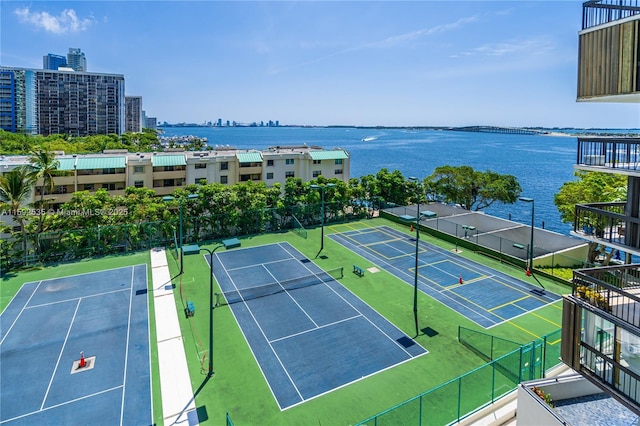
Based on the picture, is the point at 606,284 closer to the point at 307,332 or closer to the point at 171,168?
the point at 307,332

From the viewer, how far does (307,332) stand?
63.5 feet

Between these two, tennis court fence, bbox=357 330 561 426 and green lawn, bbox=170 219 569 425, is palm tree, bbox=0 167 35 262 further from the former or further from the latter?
tennis court fence, bbox=357 330 561 426

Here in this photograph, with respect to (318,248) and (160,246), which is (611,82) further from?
(160,246)

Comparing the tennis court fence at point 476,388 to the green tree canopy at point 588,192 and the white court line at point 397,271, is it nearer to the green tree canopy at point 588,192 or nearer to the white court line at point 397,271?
the white court line at point 397,271

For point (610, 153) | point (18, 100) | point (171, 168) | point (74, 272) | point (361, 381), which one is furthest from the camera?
point (18, 100)

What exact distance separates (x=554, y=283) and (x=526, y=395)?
17.3 metres

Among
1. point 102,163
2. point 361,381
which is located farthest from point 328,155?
point 361,381

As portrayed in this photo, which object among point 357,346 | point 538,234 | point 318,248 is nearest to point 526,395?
point 357,346

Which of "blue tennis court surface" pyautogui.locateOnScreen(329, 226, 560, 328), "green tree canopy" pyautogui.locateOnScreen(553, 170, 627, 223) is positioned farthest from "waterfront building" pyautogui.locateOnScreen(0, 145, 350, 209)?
"green tree canopy" pyautogui.locateOnScreen(553, 170, 627, 223)

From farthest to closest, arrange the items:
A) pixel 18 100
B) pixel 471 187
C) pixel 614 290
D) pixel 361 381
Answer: pixel 18 100 → pixel 471 187 → pixel 361 381 → pixel 614 290

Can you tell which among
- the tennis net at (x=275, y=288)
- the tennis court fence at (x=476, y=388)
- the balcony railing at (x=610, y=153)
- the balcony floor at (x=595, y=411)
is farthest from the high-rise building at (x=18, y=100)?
the balcony floor at (x=595, y=411)

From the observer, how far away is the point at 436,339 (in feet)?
61.2

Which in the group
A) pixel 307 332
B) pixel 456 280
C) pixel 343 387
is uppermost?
pixel 456 280

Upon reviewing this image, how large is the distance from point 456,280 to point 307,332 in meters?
12.0
